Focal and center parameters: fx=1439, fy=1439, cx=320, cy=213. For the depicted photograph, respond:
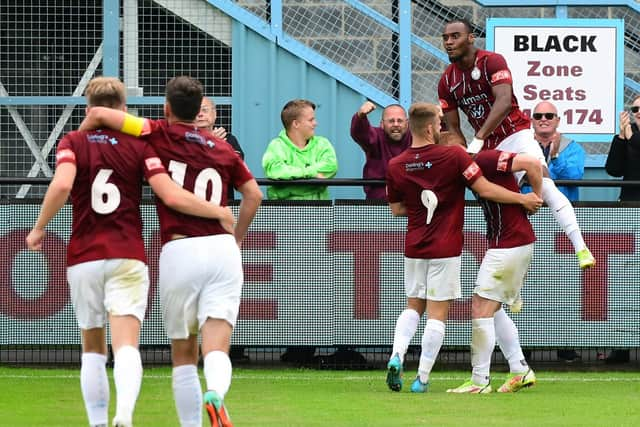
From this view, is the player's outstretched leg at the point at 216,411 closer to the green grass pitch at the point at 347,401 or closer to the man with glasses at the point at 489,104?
the green grass pitch at the point at 347,401

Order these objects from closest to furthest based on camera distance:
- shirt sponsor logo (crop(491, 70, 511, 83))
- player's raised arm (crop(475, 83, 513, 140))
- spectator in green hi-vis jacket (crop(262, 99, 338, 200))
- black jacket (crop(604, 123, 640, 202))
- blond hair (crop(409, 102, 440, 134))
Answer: blond hair (crop(409, 102, 440, 134))
player's raised arm (crop(475, 83, 513, 140))
shirt sponsor logo (crop(491, 70, 511, 83))
spectator in green hi-vis jacket (crop(262, 99, 338, 200))
black jacket (crop(604, 123, 640, 202))

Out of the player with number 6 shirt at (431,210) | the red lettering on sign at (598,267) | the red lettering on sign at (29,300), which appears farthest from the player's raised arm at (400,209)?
the red lettering on sign at (29,300)

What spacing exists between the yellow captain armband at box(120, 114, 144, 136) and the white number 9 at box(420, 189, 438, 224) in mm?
3103

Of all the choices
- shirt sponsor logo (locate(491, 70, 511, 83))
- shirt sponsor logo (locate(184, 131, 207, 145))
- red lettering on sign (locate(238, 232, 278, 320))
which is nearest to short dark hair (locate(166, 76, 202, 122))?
shirt sponsor logo (locate(184, 131, 207, 145))

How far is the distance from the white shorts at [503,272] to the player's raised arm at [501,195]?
35cm

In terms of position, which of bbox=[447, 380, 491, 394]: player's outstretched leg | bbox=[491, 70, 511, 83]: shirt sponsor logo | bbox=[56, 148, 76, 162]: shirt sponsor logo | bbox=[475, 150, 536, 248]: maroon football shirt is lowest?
bbox=[447, 380, 491, 394]: player's outstretched leg

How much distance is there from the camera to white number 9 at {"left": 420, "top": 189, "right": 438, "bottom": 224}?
31.9 ft

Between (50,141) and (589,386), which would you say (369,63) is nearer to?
(50,141)

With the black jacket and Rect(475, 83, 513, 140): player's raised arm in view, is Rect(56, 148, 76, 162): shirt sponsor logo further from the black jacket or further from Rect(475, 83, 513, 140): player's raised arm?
the black jacket

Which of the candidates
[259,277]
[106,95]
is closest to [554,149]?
[259,277]

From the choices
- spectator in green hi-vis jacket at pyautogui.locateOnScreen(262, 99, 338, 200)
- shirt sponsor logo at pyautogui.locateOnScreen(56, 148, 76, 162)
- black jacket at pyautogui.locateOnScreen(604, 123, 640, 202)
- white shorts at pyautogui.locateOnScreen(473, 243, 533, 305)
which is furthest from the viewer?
black jacket at pyautogui.locateOnScreen(604, 123, 640, 202)

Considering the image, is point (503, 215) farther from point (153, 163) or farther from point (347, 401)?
point (153, 163)

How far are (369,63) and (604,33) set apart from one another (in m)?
2.49

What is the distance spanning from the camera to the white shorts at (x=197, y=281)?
6.96 m
